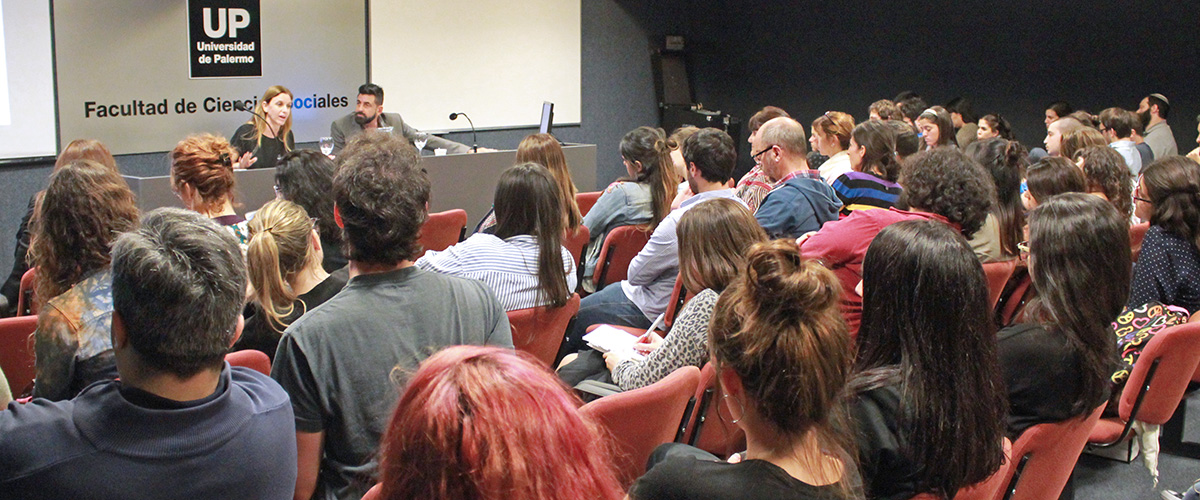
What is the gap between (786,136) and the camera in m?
4.20

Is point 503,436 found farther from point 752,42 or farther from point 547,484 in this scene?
point 752,42

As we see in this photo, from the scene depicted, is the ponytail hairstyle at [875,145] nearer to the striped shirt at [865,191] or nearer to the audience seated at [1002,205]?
the striped shirt at [865,191]

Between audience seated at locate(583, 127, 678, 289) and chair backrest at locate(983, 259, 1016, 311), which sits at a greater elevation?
audience seated at locate(583, 127, 678, 289)

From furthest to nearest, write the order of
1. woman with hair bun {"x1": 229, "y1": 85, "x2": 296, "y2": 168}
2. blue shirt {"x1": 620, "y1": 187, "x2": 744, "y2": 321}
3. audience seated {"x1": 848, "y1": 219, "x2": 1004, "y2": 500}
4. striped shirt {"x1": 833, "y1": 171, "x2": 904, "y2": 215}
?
1. woman with hair bun {"x1": 229, "y1": 85, "x2": 296, "y2": 168}
2. striped shirt {"x1": 833, "y1": 171, "x2": 904, "y2": 215}
3. blue shirt {"x1": 620, "y1": 187, "x2": 744, "y2": 321}
4. audience seated {"x1": 848, "y1": 219, "x2": 1004, "y2": 500}

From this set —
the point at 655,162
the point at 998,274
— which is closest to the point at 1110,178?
the point at 998,274

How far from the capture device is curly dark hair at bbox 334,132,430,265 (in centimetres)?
186

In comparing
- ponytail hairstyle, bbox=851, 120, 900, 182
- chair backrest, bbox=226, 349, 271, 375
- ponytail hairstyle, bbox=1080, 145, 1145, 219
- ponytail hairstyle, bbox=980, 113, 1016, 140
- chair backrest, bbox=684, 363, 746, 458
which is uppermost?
ponytail hairstyle, bbox=980, 113, 1016, 140

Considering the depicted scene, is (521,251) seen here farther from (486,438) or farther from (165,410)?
(486,438)

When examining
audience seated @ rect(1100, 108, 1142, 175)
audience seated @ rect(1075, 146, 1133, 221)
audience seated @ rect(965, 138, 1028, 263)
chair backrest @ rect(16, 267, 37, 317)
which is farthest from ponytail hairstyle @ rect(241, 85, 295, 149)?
audience seated @ rect(1100, 108, 1142, 175)

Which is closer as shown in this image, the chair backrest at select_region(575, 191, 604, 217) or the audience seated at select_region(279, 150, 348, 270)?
the audience seated at select_region(279, 150, 348, 270)

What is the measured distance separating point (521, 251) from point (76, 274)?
1.31 m

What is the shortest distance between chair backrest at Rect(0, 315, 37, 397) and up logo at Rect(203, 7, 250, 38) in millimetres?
4883

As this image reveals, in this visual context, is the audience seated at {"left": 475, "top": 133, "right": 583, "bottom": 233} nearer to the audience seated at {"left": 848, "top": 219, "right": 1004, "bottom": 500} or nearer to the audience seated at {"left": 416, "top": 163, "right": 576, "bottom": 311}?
the audience seated at {"left": 416, "top": 163, "right": 576, "bottom": 311}

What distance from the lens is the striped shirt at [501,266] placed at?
301cm
